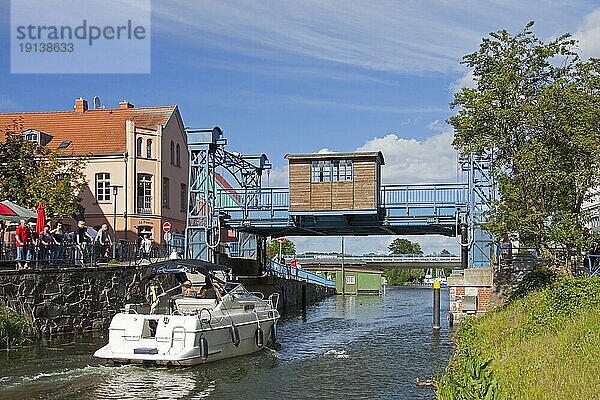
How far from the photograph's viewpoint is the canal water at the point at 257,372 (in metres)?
17.9

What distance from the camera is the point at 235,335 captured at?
77.4ft

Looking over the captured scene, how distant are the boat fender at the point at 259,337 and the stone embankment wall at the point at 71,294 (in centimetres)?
706

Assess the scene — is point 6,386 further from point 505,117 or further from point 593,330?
point 505,117

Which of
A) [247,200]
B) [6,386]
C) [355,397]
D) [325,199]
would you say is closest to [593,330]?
[355,397]

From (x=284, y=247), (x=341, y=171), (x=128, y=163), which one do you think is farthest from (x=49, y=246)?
(x=284, y=247)

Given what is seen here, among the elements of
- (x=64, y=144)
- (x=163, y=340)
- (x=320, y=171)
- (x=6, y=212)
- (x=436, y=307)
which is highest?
(x=64, y=144)

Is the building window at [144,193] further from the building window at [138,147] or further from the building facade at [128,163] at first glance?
the building window at [138,147]

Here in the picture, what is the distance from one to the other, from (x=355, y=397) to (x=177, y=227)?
3713 centimetres

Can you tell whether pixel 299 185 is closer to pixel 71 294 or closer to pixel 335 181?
pixel 335 181

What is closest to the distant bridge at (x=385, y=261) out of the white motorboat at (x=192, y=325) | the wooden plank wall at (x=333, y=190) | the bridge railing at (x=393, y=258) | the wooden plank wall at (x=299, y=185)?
the bridge railing at (x=393, y=258)

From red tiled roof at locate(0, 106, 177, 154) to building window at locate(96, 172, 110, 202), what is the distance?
1.47m

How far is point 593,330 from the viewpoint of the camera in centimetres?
1820

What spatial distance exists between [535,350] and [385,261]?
220 ft

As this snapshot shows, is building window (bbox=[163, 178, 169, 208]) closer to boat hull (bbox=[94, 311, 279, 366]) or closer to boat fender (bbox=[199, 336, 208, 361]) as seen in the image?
boat hull (bbox=[94, 311, 279, 366])
